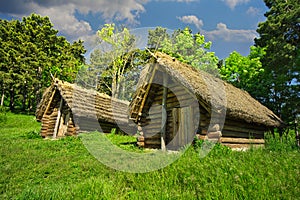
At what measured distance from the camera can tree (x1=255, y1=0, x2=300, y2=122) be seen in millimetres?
18266

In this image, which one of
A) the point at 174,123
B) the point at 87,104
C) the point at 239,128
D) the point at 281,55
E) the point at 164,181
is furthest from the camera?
the point at 281,55

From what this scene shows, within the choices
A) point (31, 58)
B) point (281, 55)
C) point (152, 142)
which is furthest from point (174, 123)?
point (31, 58)

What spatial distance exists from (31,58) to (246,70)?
89.5ft

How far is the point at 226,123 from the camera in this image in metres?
11.2

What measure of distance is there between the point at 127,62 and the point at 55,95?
11.3 meters

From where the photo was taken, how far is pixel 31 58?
33.2 meters

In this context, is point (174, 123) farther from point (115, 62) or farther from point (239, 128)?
point (115, 62)

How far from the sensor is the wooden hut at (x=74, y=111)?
55.5 feet

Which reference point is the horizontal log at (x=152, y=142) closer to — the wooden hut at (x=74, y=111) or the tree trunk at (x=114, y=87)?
the wooden hut at (x=74, y=111)

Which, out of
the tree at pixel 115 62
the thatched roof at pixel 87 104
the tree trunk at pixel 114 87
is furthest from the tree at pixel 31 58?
the thatched roof at pixel 87 104

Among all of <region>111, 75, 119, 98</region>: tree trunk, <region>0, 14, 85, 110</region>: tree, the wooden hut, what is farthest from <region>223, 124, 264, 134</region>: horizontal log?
<region>0, 14, 85, 110</region>: tree

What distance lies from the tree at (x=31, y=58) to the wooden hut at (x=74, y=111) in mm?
13892

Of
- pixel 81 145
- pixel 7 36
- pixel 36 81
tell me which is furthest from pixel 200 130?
pixel 7 36

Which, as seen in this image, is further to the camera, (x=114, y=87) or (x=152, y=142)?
(x=114, y=87)
